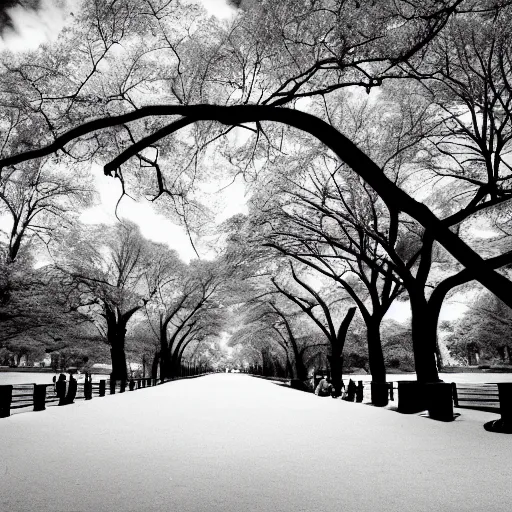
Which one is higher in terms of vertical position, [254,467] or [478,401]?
[254,467]

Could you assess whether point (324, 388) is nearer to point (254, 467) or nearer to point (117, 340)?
point (254, 467)

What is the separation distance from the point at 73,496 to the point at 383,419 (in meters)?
7.36

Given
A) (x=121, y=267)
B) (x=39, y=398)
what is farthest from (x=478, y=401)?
(x=121, y=267)

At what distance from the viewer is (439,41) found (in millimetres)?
8516

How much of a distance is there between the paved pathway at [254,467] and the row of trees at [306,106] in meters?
3.14

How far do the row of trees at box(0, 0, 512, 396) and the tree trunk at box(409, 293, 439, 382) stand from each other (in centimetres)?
4

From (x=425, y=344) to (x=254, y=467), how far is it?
7.87 m

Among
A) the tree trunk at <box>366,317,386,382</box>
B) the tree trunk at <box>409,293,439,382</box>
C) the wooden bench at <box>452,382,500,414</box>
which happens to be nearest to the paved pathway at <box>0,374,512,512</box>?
the tree trunk at <box>409,293,439,382</box>

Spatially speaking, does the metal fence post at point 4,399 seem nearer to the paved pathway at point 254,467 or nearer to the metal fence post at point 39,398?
the metal fence post at point 39,398

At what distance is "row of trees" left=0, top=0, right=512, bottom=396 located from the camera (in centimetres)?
693

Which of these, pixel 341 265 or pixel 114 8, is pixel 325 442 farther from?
pixel 341 265

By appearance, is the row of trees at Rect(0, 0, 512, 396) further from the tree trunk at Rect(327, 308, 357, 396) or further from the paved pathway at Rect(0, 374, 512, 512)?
the tree trunk at Rect(327, 308, 357, 396)

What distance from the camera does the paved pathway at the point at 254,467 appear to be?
3184mm

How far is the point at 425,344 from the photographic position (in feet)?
34.4
